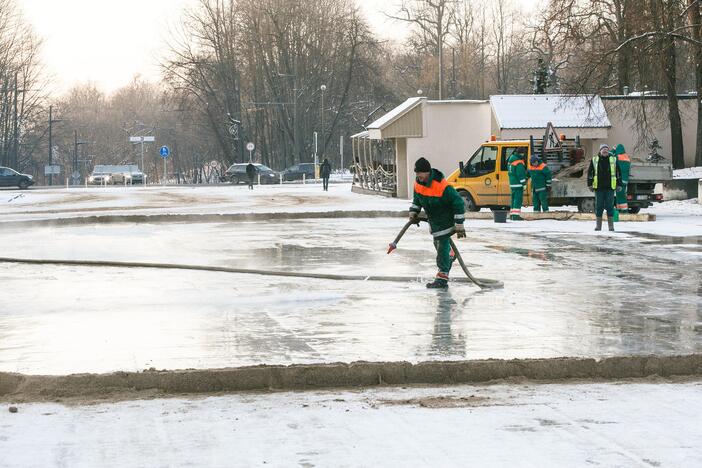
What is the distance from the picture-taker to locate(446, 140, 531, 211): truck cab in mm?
32219

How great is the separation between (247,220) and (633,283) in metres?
18.9

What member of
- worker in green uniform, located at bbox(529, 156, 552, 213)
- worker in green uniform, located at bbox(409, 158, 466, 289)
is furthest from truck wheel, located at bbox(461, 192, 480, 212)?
worker in green uniform, located at bbox(409, 158, 466, 289)

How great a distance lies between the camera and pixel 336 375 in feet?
27.8

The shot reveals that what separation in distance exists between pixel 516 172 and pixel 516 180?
0.34 m

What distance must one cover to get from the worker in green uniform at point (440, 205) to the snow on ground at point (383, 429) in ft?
19.0

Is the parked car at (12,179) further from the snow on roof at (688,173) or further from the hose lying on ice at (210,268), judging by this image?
the hose lying on ice at (210,268)

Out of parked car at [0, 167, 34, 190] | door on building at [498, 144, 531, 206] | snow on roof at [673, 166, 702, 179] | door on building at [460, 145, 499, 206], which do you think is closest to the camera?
door on building at [498, 144, 531, 206]

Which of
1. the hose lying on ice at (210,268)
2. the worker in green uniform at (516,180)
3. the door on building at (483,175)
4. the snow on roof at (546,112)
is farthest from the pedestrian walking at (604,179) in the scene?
the snow on roof at (546,112)

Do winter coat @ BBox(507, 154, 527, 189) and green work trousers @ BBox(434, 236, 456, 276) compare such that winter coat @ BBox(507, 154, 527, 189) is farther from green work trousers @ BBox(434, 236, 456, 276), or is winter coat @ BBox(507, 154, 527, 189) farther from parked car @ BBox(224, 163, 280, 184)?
parked car @ BBox(224, 163, 280, 184)

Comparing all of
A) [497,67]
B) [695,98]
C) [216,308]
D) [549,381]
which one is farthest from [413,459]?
[497,67]

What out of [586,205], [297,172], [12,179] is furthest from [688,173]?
[297,172]

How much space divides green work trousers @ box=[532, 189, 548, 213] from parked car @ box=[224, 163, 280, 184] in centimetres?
5399

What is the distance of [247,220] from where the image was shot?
32.5 metres

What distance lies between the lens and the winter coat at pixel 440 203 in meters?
14.1
